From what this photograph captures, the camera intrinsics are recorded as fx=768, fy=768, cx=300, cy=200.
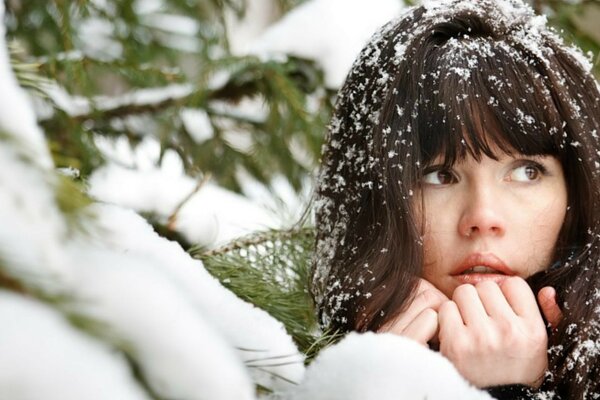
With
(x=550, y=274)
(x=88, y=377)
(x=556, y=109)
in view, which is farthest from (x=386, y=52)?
(x=88, y=377)

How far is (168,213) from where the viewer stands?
129 cm

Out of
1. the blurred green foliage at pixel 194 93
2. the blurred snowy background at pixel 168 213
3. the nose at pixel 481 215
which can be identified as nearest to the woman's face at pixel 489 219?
the nose at pixel 481 215

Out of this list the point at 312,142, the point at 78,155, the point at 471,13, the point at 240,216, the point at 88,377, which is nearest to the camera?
the point at 88,377

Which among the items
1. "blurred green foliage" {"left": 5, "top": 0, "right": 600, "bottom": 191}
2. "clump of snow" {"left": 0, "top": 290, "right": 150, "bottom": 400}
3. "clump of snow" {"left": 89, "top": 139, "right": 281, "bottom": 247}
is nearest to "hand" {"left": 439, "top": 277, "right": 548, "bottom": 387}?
"clump of snow" {"left": 89, "top": 139, "right": 281, "bottom": 247}

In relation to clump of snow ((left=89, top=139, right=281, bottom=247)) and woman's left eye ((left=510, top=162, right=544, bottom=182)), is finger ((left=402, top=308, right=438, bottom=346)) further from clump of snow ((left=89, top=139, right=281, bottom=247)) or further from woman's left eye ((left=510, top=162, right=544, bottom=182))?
clump of snow ((left=89, top=139, right=281, bottom=247))

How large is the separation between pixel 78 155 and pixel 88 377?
125 cm

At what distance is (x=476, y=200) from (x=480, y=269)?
0.09 meters

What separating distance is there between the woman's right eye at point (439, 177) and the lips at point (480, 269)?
108 millimetres

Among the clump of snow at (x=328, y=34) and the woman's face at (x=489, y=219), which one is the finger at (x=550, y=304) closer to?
the woman's face at (x=489, y=219)

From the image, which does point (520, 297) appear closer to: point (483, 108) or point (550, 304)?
point (550, 304)

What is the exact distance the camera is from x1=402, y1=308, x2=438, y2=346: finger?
927 millimetres

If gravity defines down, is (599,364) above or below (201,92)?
below

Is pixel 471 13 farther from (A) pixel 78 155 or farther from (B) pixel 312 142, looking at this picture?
(A) pixel 78 155

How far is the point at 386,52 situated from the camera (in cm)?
113
